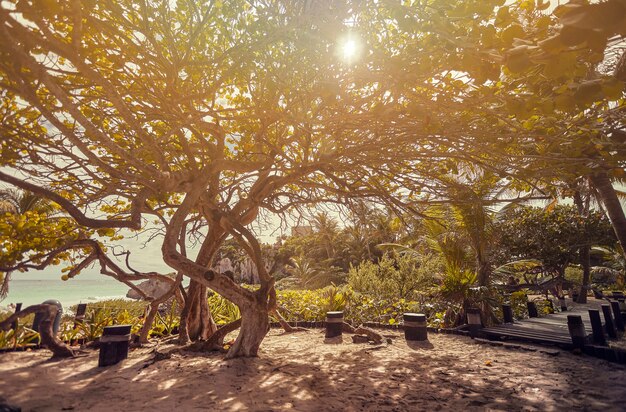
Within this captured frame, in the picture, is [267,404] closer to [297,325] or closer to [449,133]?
[449,133]

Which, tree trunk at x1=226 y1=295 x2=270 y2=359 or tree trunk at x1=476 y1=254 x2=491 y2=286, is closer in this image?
tree trunk at x1=226 y1=295 x2=270 y2=359

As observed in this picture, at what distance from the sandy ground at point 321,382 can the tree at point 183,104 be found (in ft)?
3.69

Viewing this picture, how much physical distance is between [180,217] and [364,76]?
432cm

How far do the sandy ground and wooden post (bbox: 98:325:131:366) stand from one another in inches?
7.3

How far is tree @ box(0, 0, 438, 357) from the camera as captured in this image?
378 cm

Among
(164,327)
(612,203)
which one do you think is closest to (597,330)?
(612,203)

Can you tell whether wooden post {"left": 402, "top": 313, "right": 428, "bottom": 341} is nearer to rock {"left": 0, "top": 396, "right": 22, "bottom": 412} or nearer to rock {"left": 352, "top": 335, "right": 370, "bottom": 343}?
rock {"left": 352, "top": 335, "right": 370, "bottom": 343}

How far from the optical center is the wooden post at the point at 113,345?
5.55 meters

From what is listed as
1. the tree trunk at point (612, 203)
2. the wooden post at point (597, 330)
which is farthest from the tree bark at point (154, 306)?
the tree trunk at point (612, 203)

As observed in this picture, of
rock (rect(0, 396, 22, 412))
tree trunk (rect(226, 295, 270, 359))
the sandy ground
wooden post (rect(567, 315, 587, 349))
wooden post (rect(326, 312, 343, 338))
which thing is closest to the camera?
rock (rect(0, 396, 22, 412))

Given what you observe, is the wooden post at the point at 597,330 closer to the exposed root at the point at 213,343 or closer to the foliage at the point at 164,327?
the exposed root at the point at 213,343

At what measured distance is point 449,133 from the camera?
496 cm

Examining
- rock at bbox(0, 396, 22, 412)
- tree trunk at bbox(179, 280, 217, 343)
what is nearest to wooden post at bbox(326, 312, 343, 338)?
tree trunk at bbox(179, 280, 217, 343)

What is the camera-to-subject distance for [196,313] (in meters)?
7.73
